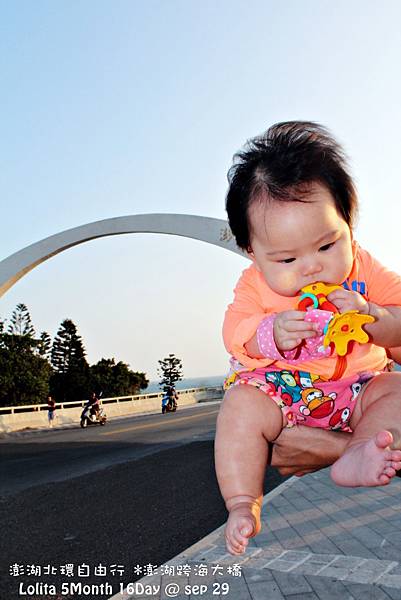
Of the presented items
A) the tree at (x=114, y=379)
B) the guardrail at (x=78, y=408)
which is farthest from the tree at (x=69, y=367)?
the guardrail at (x=78, y=408)

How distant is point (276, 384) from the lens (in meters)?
1.78

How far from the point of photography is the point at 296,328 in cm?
154

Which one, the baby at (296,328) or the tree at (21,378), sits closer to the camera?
the baby at (296,328)

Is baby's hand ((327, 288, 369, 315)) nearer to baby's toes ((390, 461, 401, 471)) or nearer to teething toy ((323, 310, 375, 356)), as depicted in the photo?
teething toy ((323, 310, 375, 356))

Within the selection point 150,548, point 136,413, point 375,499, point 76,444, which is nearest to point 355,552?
point 375,499

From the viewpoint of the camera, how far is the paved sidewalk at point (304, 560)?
10695 mm

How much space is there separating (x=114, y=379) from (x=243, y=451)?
6408 cm

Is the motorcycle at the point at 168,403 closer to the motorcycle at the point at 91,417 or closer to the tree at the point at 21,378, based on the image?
the tree at the point at 21,378

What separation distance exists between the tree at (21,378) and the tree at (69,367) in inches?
544

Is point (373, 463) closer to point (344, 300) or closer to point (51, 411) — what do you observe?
point (344, 300)

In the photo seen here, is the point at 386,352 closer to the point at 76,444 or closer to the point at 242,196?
the point at 242,196

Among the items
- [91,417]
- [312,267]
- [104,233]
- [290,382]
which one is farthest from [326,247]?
[91,417]

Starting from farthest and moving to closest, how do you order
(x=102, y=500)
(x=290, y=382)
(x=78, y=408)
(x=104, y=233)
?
1. (x=78, y=408)
2. (x=102, y=500)
3. (x=104, y=233)
4. (x=290, y=382)

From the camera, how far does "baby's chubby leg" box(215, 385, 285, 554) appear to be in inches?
64.8
